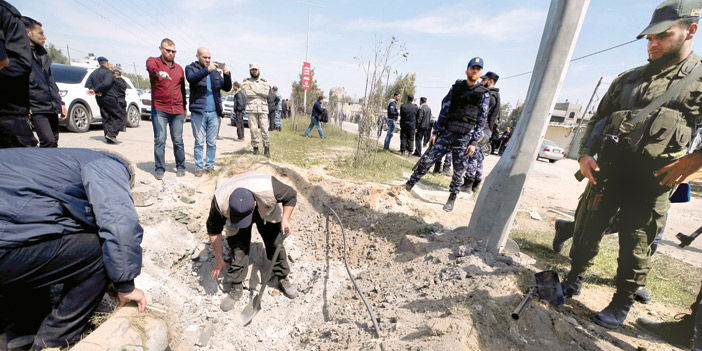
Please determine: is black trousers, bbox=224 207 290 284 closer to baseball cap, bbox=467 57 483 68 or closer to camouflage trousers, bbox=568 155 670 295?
camouflage trousers, bbox=568 155 670 295

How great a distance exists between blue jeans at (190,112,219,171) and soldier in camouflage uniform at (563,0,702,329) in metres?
4.78

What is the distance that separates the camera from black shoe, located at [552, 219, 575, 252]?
9.76 ft

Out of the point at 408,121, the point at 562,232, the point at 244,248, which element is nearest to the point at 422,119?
the point at 408,121

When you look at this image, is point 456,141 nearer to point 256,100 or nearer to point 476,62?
point 476,62

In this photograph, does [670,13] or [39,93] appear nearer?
[670,13]

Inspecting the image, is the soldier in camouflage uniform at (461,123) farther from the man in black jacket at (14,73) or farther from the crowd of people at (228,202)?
the man in black jacket at (14,73)

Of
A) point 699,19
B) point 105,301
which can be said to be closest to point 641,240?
point 699,19

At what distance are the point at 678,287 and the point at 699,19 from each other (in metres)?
2.53

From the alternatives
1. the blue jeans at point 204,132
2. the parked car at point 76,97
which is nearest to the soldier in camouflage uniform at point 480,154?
the blue jeans at point 204,132

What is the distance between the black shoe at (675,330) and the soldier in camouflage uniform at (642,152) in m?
0.26

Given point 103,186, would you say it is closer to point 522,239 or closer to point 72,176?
point 72,176

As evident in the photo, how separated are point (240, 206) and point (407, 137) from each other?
7847 millimetres

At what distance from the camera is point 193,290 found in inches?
115

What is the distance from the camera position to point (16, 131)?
102 inches
